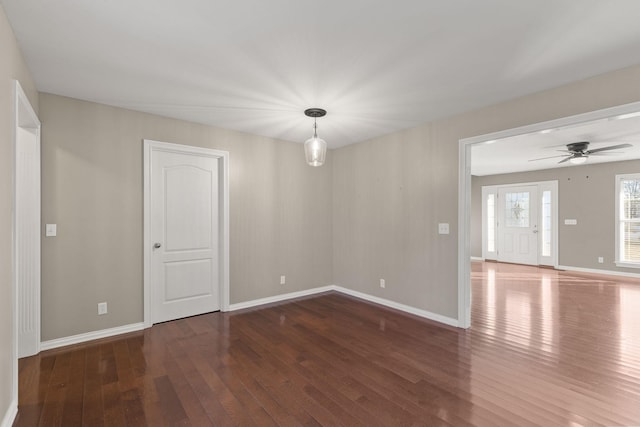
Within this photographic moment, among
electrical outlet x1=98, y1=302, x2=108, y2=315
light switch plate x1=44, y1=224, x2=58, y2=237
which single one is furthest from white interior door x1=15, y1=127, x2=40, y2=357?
electrical outlet x1=98, y1=302, x2=108, y2=315

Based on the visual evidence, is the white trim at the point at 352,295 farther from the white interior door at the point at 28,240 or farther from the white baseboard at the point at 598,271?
the white baseboard at the point at 598,271

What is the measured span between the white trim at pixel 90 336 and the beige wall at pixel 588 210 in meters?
8.91

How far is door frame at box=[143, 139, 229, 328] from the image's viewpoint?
3.56 meters

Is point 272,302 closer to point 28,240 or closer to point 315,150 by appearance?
point 315,150

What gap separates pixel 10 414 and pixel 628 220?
32.3ft

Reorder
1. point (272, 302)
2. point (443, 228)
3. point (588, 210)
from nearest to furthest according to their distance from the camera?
1. point (443, 228)
2. point (272, 302)
3. point (588, 210)

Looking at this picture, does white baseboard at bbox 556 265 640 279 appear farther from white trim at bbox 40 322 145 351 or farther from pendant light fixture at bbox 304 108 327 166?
white trim at bbox 40 322 145 351

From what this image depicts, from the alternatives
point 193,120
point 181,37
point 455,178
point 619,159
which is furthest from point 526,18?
point 619,159

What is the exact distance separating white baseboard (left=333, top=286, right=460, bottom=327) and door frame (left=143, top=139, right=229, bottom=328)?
6.60 feet

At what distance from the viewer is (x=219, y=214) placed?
13.8ft

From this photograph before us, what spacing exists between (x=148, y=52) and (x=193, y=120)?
5.26 ft

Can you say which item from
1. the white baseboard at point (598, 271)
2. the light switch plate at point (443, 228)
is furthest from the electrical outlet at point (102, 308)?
the white baseboard at point (598, 271)

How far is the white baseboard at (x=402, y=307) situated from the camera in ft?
12.2

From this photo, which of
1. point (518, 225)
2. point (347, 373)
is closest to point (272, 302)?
point (347, 373)
